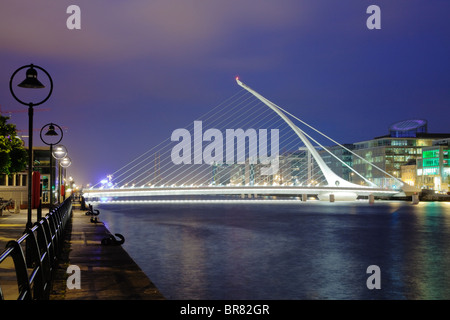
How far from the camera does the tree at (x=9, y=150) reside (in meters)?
35.5

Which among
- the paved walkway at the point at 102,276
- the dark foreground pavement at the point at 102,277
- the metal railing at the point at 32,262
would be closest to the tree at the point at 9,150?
the paved walkway at the point at 102,276

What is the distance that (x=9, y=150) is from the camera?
1395 inches

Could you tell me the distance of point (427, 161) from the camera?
151625 millimetres

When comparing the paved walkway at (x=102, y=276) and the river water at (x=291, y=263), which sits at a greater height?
the paved walkway at (x=102, y=276)

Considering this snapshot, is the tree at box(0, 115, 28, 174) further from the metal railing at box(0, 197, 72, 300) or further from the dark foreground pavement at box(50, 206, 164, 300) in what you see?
the metal railing at box(0, 197, 72, 300)

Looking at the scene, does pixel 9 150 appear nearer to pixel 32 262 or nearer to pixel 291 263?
pixel 291 263

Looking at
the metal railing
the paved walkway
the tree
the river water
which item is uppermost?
the tree

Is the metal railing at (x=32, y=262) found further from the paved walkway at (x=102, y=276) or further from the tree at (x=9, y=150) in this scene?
the tree at (x=9, y=150)

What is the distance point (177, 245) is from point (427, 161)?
5316 inches

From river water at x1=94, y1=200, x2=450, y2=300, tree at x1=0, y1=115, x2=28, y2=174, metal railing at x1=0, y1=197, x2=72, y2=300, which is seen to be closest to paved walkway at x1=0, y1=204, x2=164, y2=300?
metal railing at x1=0, y1=197, x2=72, y2=300

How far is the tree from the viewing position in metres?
35.5

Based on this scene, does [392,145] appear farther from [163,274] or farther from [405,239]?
[163,274]

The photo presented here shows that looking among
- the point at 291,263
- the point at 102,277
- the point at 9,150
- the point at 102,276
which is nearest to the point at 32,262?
the point at 102,277

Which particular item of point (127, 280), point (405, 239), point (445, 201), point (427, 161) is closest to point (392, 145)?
point (427, 161)
